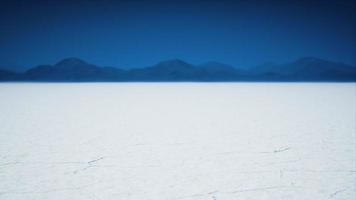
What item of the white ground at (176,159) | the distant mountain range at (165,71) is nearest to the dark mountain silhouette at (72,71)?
the distant mountain range at (165,71)

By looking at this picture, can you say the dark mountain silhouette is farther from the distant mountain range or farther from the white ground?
the white ground

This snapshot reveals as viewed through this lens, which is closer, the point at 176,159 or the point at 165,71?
the point at 176,159

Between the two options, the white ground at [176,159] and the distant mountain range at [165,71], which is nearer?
the white ground at [176,159]

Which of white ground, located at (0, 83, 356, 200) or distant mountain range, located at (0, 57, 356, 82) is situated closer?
white ground, located at (0, 83, 356, 200)

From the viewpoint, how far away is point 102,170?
8.63ft

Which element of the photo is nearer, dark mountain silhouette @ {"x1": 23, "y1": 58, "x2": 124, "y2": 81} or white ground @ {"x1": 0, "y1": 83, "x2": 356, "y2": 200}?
white ground @ {"x1": 0, "y1": 83, "x2": 356, "y2": 200}

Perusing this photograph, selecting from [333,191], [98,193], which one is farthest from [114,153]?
[333,191]

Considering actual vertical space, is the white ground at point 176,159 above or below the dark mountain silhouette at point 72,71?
below

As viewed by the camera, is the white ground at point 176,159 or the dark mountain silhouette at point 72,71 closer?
the white ground at point 176,159

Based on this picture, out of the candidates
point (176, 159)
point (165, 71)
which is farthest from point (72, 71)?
point (176, 159)

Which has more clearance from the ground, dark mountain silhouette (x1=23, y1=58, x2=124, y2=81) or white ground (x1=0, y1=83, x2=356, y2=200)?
dark mountain silhouette (x1=23, y1=58, x2=124, y2=81)

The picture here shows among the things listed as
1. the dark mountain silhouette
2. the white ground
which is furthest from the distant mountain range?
the white ground

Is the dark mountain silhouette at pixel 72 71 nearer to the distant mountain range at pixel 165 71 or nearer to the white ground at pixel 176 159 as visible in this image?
the distant mountain range at pixel 165 71

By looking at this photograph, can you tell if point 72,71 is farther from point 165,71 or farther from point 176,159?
point 176,159
